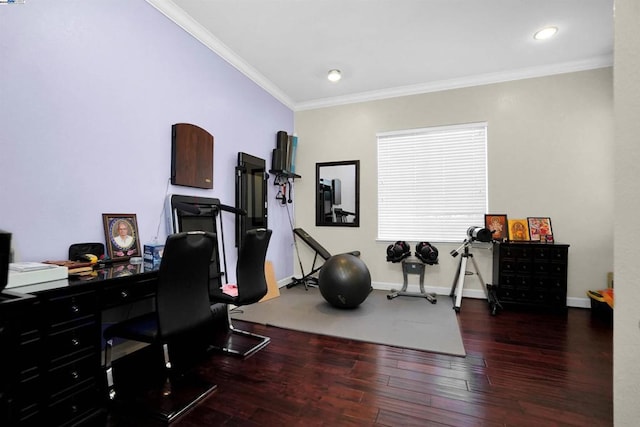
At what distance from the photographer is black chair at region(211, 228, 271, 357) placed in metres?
2.44

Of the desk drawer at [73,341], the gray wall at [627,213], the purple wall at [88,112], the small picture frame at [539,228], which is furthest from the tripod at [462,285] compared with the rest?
the desk drawer at [73,341]

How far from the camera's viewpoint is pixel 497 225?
13.4 ft

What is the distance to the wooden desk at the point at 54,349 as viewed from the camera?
120 centimetres

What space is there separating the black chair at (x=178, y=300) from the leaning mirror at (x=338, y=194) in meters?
3.25

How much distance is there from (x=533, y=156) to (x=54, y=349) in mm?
5173

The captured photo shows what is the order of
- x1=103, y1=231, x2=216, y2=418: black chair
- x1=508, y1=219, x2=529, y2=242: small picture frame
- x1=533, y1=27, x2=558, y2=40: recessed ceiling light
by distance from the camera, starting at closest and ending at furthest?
x1=103, y1=231, x2=216, y2=418: black chair
x1=533, y1=27, x2=558, y2=40: recessed ceiling light
x1=508, y1=219, x2=529, y2=242: small picture frame

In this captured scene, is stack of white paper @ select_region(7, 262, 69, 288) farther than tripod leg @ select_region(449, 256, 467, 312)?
No

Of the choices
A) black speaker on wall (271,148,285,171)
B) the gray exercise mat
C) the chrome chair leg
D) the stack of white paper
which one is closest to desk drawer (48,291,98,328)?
the stack of white paper

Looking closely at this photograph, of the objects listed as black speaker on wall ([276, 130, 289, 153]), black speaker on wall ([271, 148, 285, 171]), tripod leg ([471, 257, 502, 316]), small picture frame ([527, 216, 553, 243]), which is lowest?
tripod leg ([471, 257, 502, 316])

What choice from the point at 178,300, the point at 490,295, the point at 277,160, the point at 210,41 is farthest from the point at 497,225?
the point at 210,41

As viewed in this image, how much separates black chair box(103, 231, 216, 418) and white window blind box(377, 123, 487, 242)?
3.37 metres

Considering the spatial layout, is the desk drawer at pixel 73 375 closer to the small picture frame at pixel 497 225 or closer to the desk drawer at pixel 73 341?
the desk drawer at pixel 73 341

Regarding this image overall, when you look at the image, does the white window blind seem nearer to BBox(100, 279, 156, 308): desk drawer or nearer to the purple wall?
the purple wall

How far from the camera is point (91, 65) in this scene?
214 cm
